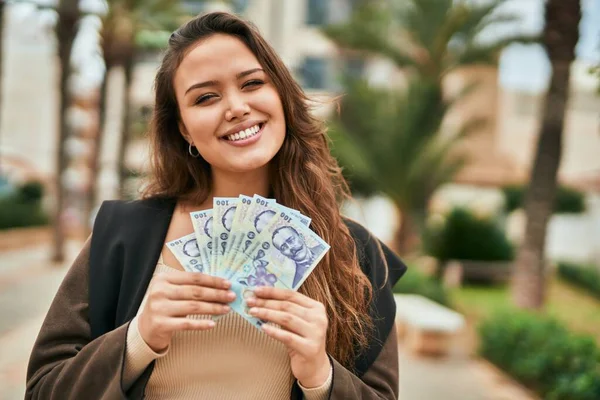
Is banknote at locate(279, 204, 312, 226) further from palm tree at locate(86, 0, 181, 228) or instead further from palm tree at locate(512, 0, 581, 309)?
palm tree at locate(86, 0, 181, 228)

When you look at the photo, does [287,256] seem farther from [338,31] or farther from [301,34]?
[301,34]

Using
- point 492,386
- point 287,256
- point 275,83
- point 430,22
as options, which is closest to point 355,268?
point 287,256

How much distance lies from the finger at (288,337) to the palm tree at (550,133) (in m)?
7.19

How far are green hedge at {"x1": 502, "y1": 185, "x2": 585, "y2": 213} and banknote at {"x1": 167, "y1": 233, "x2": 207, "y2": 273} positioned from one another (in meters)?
17.3

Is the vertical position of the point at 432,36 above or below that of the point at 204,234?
above

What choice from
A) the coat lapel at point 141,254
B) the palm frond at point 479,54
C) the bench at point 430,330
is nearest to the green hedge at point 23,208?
the palm frond at point 479,54

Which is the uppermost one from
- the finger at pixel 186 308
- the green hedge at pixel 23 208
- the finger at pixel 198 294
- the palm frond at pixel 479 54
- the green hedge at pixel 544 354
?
the palm frond at pixel 479 54

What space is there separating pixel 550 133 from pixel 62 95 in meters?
11.2

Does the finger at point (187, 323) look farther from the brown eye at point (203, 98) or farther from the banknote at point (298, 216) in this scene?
the brown eye at point (203, 98)

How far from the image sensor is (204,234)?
5.64 feet

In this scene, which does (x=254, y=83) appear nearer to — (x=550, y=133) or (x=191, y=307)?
(x=191, y=307)

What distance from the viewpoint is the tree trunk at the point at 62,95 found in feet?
46.2

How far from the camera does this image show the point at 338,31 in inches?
562

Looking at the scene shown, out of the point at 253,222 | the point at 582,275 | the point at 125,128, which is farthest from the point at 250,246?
the point at 125,128
